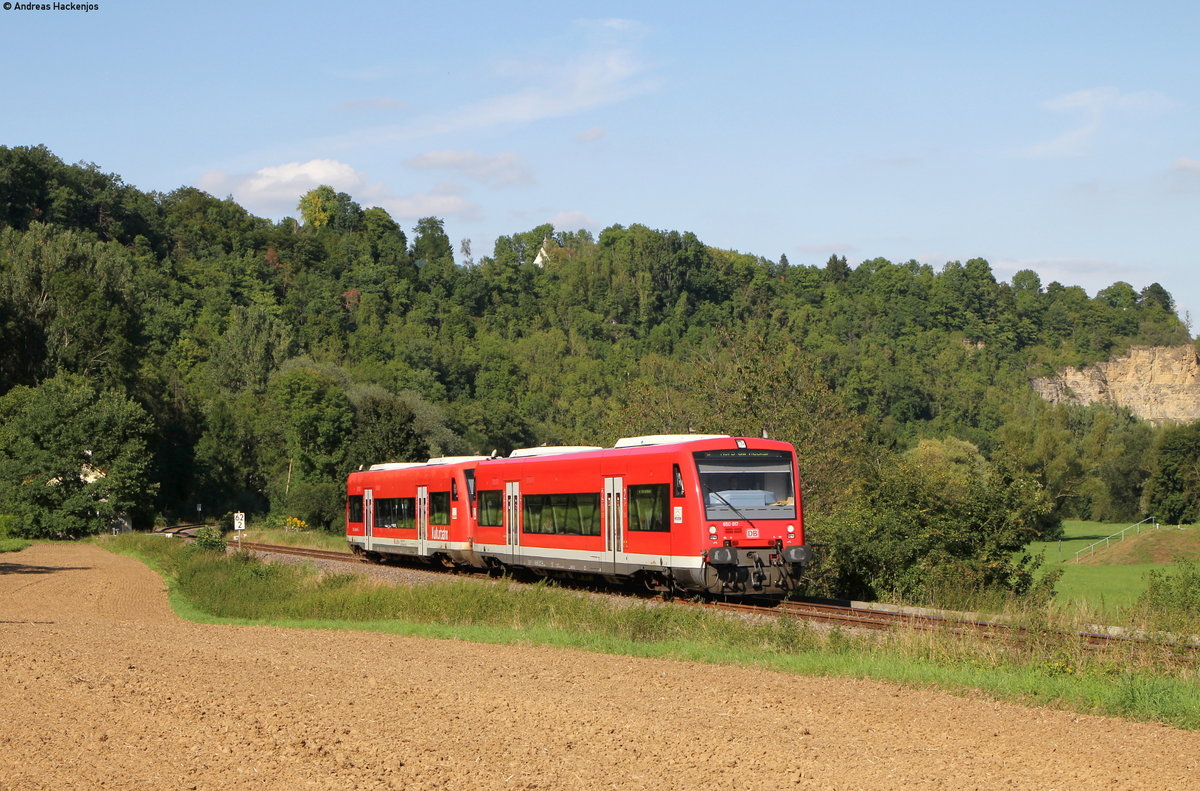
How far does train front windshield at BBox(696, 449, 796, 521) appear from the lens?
2317cm

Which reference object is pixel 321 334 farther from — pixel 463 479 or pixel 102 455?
pixel 463 479

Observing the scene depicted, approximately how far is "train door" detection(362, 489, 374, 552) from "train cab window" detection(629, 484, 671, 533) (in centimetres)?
1953

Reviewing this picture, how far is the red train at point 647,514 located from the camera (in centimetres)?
2311

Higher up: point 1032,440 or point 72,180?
point 72,180

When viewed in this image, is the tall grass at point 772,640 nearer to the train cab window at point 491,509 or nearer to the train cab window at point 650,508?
the train cab window at point 650,508

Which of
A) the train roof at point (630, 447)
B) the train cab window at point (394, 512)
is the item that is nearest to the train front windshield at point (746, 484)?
the train roof at point (630, 447)

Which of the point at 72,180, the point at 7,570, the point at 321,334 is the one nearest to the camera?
the point at 7,570

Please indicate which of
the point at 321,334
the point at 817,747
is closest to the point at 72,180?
the point at 321,334

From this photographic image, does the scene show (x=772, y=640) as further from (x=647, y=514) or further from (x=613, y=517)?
(x=613, y=517)

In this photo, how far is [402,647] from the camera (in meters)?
17.8

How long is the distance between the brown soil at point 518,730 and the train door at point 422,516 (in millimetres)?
20396

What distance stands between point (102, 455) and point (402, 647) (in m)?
48.7

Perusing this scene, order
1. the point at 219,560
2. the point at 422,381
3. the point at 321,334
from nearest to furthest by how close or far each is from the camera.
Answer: the point at 219,560 < the point at 422,381 < the point at 321,334

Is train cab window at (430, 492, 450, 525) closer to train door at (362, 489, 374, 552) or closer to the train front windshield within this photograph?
train door at (362, 489, 374, 552)
